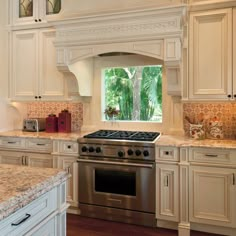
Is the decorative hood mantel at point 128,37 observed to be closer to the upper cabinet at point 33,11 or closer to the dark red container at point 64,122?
the upper cabinet at point 33,11

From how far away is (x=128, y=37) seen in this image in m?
2.95

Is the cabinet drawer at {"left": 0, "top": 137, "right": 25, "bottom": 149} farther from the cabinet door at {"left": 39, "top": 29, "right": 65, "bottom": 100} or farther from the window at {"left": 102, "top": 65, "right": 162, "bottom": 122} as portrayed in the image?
the window at {"left": 102, "top": 65, "right": 162, "bottom": 122}

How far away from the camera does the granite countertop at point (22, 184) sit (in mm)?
1122

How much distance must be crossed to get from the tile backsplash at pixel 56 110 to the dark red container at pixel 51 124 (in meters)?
0.26

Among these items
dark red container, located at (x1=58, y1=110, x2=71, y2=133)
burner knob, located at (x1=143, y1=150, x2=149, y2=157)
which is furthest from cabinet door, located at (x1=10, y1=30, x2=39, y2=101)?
burner knob, located at (x1=143, y1=150, x2=149, y2=157)

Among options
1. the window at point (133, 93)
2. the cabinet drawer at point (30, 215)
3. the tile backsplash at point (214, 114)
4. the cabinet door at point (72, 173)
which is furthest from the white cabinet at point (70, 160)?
the cabinet drawer at point (30, 215)

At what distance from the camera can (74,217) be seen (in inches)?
125

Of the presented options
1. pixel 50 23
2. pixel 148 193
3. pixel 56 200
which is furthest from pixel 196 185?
pixel 50 23

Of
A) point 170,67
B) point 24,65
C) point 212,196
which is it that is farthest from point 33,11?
point 212,196

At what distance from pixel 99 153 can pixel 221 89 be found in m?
1.51

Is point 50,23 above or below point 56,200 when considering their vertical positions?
above

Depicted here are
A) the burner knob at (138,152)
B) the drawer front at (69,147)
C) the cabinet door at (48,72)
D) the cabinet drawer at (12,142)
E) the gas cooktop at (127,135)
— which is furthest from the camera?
the cabinet door at (48,72)

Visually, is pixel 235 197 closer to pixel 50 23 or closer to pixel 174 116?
pixel 174 116

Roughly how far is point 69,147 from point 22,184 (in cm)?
185
